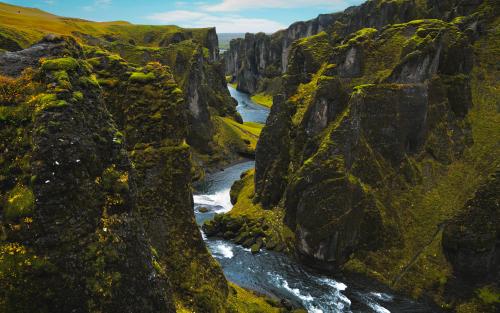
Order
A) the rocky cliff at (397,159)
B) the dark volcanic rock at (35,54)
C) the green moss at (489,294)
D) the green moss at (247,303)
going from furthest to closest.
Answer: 1. the rocky cliff at (397,159)
2. the green moss at (489,294)
3. the green moss at (247,303)
4. the dark volcanic rock at (35,54)

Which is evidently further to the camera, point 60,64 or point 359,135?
point 359,135

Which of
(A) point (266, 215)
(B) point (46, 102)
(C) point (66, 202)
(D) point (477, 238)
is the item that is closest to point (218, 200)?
(A) point (266, 215)

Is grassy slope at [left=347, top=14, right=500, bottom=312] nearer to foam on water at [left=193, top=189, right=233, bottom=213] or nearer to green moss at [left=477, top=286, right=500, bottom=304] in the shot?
green moss at [left=477, top=286, right=500, bottom=304]

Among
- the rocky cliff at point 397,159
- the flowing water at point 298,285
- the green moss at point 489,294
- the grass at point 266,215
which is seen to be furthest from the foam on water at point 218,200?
the green moss at point 489,294

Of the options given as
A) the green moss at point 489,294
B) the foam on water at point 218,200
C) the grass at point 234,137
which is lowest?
the foam on water at point 218,200

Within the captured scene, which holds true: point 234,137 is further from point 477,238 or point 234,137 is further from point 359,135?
point 477,238

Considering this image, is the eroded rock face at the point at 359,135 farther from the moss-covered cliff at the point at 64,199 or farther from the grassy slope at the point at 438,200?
the moss-covered cliff at the point at 64,199

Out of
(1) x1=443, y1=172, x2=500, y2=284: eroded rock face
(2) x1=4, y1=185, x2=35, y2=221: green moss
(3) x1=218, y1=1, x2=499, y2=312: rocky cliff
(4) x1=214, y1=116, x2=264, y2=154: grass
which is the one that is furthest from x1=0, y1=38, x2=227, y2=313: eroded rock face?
(4) x1=214, y1=116, x2=264, y2=154: grass
